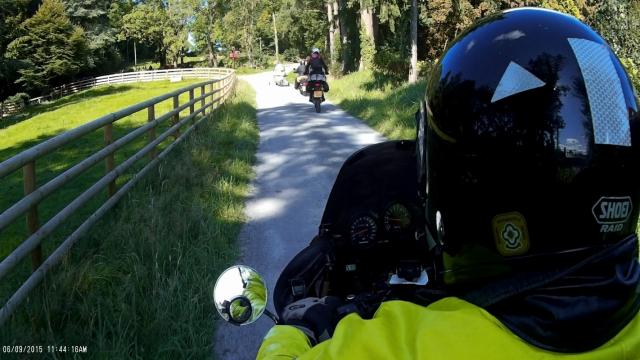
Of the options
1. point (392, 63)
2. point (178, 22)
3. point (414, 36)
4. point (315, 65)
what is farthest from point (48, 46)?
point (414, 36)

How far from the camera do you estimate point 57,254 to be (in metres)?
3.62

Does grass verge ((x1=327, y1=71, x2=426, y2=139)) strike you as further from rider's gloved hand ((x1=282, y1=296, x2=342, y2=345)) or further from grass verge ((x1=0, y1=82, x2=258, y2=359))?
rider's gloved hand ((x1=282, y1=296, x2=342, y2=345))

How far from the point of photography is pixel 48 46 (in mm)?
47719

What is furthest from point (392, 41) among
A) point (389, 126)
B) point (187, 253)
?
point (187, 253)

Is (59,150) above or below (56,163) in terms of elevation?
above

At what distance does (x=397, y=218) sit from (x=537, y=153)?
125 cm

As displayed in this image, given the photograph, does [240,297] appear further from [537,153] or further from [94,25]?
[94,25]

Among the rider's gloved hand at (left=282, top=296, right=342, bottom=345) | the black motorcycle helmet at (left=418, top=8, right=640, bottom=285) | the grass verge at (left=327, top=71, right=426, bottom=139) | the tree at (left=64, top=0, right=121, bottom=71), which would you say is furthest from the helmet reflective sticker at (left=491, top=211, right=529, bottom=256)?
the tree at (left=64, top=0, right=121, bottom=71)

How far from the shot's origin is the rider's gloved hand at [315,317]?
1.56m

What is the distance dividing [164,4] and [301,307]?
79.2m

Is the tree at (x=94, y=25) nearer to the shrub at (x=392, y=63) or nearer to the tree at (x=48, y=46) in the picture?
the tree at (x=48, y=46)

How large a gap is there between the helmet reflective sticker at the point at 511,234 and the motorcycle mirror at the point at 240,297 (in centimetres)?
Result: 75

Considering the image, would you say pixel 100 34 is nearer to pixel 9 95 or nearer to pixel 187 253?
pixel 9 95

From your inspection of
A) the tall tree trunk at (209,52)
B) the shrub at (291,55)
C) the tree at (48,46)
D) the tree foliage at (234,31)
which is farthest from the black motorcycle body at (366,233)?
the shrub at (291,55)
